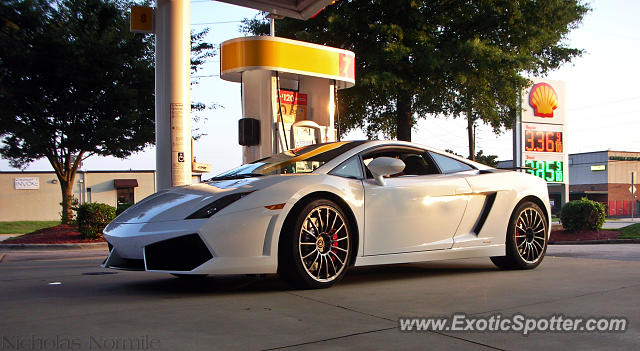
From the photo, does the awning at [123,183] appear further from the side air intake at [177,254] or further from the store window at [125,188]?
the side air intake at [177,254]

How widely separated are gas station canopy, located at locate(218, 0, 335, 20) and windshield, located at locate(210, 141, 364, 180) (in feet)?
18.5

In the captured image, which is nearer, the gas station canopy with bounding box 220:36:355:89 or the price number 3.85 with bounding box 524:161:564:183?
the gas station canopy with bounding box 220:36:355:89

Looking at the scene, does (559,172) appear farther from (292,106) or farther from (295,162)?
(295,162)

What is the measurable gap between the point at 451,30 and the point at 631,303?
16.3m

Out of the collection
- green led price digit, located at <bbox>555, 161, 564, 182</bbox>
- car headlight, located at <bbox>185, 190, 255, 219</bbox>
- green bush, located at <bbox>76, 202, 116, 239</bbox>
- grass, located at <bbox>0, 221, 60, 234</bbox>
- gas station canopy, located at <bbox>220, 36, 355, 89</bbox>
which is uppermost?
gas station canopy, located at <bbox>220, 36, 355, 89</bbox>

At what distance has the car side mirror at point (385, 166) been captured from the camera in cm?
507

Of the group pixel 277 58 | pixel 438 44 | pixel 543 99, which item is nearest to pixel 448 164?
pixel 277 58

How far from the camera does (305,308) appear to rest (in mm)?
3994

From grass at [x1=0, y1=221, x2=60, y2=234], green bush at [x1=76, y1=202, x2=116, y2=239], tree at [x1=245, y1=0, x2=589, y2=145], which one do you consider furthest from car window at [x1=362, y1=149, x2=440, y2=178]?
grass at [x1=0, y1=221, x2=60, y2=234]

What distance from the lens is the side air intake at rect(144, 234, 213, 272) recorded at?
4371mm

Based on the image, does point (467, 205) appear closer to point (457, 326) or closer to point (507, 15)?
point (457, 326)

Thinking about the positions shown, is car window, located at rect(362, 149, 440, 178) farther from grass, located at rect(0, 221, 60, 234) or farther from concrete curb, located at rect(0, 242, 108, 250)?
grass, located at rect(0, 221, 60, 234)

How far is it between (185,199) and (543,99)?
26.6 metres

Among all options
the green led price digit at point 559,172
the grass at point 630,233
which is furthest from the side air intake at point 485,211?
the green led price digit at point 559,172
